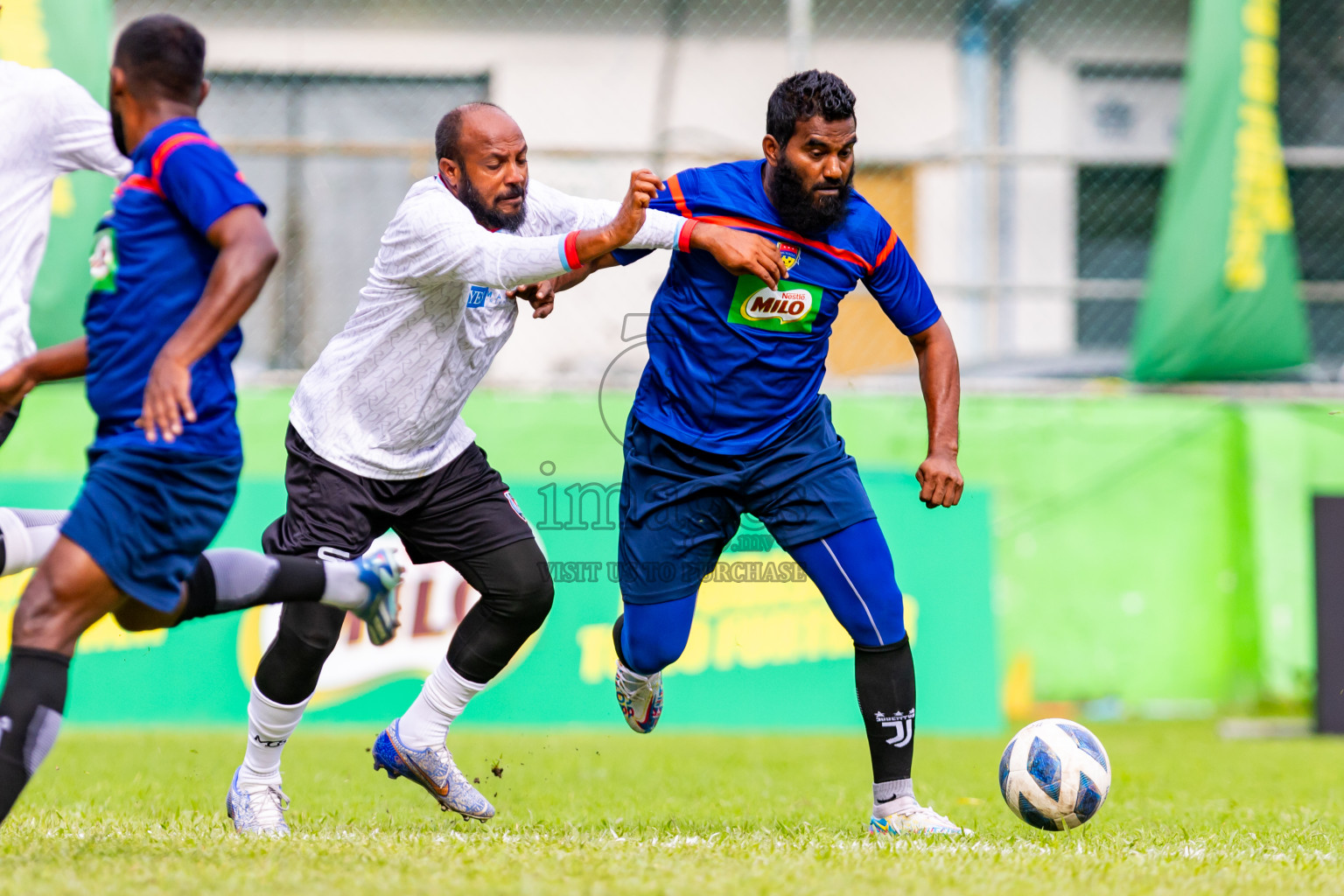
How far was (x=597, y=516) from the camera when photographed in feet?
26.4

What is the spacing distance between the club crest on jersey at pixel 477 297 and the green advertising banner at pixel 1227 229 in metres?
6.18

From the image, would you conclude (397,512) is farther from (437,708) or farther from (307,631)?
(437,708)

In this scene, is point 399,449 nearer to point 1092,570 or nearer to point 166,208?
point 166,208

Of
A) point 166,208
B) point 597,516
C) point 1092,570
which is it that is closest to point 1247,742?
point 1092,570

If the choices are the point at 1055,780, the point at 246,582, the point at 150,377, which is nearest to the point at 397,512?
the point at 246,582

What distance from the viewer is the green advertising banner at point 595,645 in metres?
7.95

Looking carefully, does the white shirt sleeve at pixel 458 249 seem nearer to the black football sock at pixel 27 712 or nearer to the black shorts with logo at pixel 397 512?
the black shorts with logo at pixel 397 512

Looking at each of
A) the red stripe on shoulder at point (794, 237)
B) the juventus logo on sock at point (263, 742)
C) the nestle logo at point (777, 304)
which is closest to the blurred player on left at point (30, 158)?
the juventus logo on sock at point (263, 742)

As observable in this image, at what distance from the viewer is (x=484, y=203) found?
4344 mm

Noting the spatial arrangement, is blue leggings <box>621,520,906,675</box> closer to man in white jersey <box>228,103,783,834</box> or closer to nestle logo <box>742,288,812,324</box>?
nestle logo <box>742,288,812,324</box>

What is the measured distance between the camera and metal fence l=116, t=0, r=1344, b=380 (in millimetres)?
10102

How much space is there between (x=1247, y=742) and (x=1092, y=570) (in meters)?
1.53

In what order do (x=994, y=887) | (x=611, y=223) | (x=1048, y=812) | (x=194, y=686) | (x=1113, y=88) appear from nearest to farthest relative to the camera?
(x=994, y=887), (x=611, y=223), (x=1048, y=812), (x=194, y=686), (x=1113, y=88)

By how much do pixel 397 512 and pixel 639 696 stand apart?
1093mm
